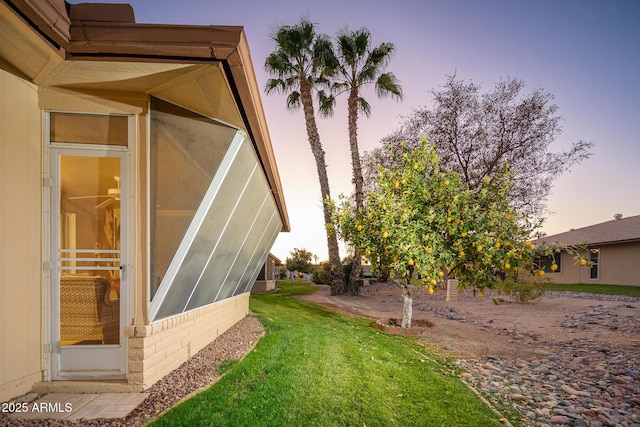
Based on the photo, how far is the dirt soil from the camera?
25.9ft

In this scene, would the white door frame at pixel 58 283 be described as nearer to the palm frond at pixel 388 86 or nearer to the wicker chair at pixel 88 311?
the wicker chair at pixel 88 311

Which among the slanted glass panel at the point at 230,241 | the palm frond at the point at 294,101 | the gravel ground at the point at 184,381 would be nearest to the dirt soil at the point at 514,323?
the gravel ground at the point at 184,381

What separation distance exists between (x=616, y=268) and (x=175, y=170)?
27.7 meters

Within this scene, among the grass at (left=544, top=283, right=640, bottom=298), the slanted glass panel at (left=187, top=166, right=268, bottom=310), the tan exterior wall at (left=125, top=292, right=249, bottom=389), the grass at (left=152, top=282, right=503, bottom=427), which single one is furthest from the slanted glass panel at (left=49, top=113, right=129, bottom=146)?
the grass at (left=544, top=283, right=640, bottom=298)

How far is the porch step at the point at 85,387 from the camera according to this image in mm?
3652

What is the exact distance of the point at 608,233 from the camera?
24062 millimetres

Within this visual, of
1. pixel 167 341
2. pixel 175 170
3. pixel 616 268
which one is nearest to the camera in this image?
pixel 175 170

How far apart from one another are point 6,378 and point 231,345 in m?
3.33

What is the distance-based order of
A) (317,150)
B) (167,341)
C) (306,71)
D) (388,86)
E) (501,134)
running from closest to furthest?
1. (167,341)
2. (317,150)
3. (388,86)
4. (306,71)
5. (501,134)

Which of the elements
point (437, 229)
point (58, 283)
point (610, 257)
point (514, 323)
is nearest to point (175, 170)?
point (58, 283)

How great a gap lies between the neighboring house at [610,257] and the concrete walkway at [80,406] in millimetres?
22182

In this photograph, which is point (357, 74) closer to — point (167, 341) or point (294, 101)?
point (294, 101)

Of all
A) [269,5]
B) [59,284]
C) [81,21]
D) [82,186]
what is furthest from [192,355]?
[269,5]

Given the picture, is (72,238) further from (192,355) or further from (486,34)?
(486,34)
